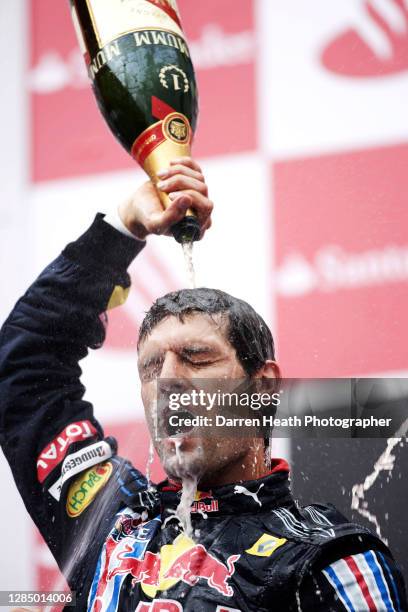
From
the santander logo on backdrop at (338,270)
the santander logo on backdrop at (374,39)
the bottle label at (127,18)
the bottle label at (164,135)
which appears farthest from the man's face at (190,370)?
the santander logo on backdrop at (374,39)

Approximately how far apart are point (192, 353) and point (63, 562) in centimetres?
33

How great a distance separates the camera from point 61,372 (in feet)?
4.11

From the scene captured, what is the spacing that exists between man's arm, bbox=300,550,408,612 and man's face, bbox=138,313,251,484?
18 cm

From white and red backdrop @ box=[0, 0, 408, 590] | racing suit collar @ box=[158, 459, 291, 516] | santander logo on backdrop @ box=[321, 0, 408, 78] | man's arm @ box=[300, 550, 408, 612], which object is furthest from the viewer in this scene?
santander logo on backdrop @ box=[321, 0, 408, 78]

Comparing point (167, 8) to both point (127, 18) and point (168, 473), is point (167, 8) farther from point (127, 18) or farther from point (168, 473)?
point (168, 473)

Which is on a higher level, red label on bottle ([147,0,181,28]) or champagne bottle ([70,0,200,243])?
red label on bottle ([147,0,181,28])

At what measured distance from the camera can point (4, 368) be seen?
1259mm

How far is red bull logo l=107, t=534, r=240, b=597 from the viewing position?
3.26ft

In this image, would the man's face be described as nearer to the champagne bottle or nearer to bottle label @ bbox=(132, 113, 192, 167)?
the champagne bottle

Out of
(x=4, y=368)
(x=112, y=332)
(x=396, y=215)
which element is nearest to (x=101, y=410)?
(x=112, y=332)

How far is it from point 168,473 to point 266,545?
0.45 feet

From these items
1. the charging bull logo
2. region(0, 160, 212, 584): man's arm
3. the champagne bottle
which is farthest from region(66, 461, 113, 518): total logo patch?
the champagne bottle

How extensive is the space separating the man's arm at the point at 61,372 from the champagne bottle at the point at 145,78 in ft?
0.24

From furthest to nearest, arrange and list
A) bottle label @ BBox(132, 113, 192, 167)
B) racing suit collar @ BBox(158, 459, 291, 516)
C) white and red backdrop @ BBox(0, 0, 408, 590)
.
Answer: white and red backdrop @ BBox(0, 0, 408, 590), bottle label @ BBox(132, 113, 192, 167), racing suit collar @ BBox(158, 459, 291, 516)
